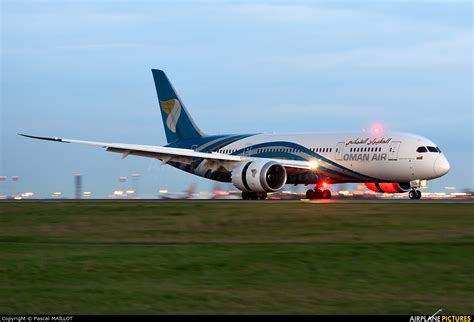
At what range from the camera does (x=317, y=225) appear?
34.8m

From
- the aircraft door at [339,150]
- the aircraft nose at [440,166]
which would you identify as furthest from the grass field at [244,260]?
the aircraft door at [339,150]

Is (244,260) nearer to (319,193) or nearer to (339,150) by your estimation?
(339,150)

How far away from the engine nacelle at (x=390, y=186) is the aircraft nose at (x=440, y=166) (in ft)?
15.1

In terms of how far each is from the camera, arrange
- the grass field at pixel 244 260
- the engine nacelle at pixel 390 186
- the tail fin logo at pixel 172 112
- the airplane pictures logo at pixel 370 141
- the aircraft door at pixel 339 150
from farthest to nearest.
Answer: the tail fin logo at pixel 172 112 < the engine nacelle at pixel 390 186 < the aircraft door at pixel 339 150 < the airplane pictures logo at pixel 370 141 < the grass field at pixel 244 260

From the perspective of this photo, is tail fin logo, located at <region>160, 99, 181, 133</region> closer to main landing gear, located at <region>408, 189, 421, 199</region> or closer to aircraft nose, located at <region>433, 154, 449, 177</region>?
main landing gear, located at <region>408, 189, 421, 199</region>

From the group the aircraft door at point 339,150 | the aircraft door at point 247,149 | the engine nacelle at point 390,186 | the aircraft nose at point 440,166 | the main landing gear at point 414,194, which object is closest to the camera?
the aircraft nose at point 440,166

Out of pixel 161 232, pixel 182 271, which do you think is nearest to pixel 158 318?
pixel 182 271

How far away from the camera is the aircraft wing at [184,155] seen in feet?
186

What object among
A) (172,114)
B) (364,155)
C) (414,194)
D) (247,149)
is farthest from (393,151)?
(172,114)

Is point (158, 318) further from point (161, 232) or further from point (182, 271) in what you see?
point (161, 232)

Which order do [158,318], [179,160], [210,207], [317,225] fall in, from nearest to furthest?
1. [158,318]
2. [317,225]
3. [210,207]
4. [179,160]

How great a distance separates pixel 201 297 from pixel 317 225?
14472 millimetres

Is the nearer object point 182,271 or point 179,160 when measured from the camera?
point 182,271

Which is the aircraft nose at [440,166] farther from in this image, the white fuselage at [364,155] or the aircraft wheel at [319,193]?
the aircraft wheel at [319,193]
